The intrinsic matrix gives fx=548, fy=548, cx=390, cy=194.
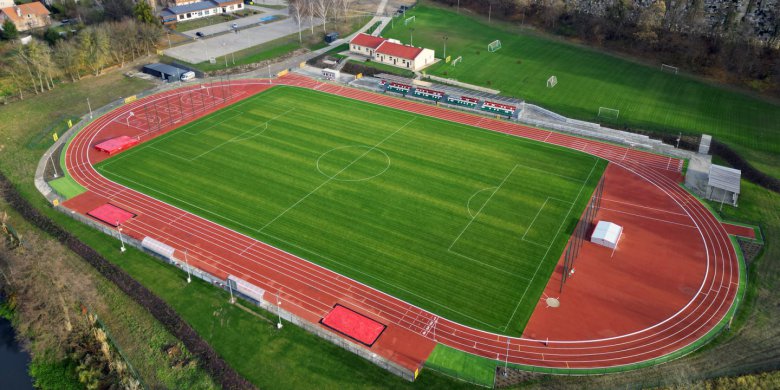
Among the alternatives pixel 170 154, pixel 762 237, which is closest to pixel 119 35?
pixel 170 154

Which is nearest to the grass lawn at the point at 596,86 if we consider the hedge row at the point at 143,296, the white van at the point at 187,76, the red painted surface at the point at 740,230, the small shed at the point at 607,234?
the red painted surface at the point at 740,230

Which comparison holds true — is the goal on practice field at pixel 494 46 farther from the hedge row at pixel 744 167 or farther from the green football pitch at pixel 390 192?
the hedge row at pixel 744 167

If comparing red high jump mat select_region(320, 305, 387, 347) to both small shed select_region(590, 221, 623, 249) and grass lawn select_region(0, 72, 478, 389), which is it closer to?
grass lawn select_region(0, 72, 478, 389)

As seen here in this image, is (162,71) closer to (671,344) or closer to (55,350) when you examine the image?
(55,350)

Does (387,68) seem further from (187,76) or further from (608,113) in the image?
(608,113)

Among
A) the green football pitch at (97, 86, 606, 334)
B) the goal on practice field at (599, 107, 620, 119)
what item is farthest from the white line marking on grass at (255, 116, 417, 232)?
the goal on practice field at (599, 107, 620, 119)

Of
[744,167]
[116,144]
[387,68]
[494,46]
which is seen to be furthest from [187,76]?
[744,167]
